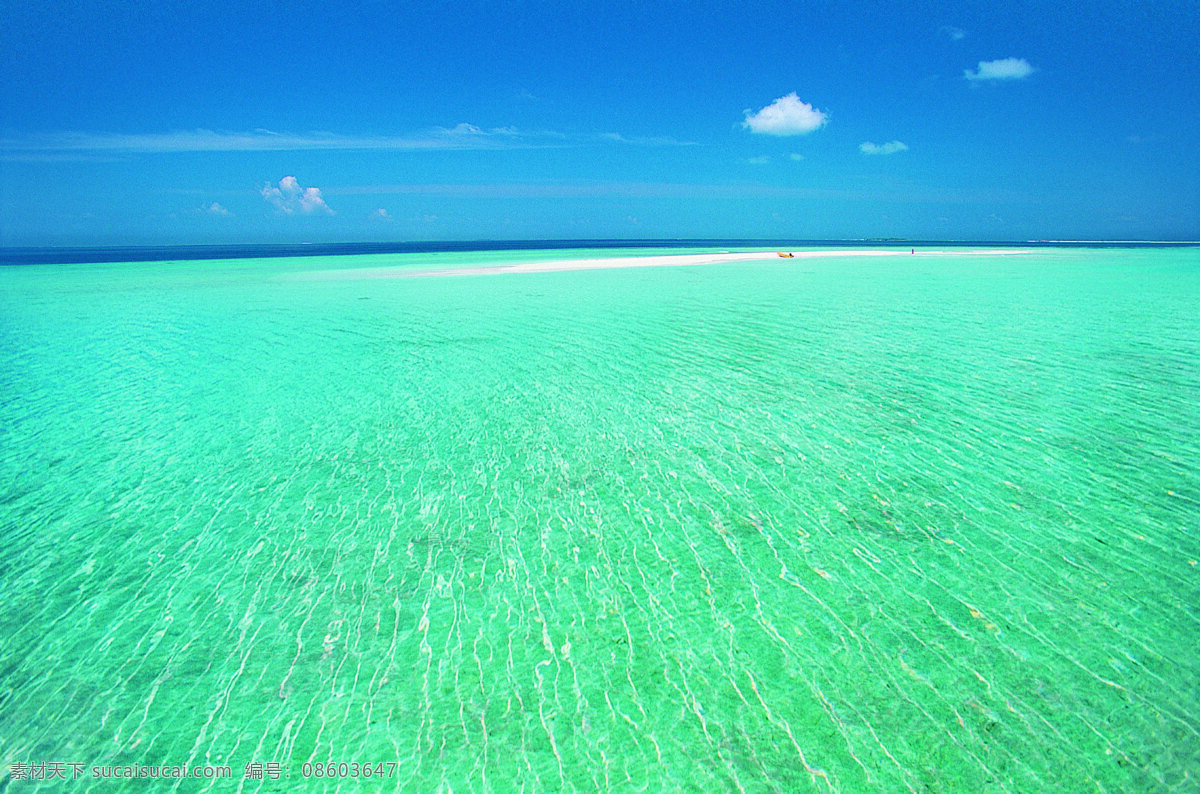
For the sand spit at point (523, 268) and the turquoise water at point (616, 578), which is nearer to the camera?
the turquoise water at point (616, 578)

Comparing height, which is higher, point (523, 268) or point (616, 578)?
point (616, 578)

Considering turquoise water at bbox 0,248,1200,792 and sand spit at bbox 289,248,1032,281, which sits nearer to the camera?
turquoise water at bbox 0,248,1200,792

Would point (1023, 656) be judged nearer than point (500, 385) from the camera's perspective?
Yes

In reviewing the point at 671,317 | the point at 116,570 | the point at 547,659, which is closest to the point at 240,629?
the point at 116,570

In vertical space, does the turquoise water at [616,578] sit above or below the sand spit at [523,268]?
above

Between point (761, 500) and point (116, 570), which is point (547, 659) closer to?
point (761, 500)

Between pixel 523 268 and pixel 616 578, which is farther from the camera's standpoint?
pixel 523 268

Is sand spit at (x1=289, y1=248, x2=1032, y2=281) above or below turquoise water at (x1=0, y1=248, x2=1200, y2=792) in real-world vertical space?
below

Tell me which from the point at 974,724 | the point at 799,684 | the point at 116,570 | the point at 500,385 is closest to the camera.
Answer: the point at 974,724
